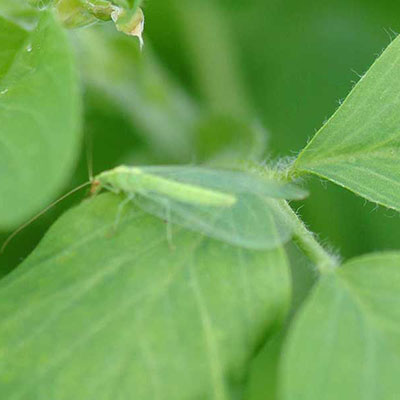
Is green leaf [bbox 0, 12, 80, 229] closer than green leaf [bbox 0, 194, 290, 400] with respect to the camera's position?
Yes

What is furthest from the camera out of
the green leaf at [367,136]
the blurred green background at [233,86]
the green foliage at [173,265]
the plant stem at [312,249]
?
the blurred green background at [233,86]

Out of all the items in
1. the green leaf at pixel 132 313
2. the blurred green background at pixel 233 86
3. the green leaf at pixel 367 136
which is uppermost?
the green leaf at pixel 367 136

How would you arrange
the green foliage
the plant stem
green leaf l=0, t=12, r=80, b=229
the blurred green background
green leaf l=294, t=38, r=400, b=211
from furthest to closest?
the blurred green background, green leaf l=294, t=38, r=400, b=211, the plant stem, the green foliage, green leaf l=0, t=12, r=80, b=229

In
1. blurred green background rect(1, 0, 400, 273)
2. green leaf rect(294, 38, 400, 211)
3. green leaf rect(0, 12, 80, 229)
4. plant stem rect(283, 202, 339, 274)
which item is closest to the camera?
green leaf rect(0, 12, 80, 229)

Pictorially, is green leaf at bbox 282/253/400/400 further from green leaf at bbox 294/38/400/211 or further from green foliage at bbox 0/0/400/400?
green leaf at bbox 294/38/400/211

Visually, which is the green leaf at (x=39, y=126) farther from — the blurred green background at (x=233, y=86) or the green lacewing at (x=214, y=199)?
the blurred green background at (x=233, y=86)

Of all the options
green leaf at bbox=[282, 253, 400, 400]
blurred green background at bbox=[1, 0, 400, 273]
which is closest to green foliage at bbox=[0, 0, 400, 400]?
green leaf at bbox=[282, 253, 400, 400]

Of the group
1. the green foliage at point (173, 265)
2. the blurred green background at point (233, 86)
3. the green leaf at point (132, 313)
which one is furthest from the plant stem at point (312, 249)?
the blurred green background at point (233, 86)
